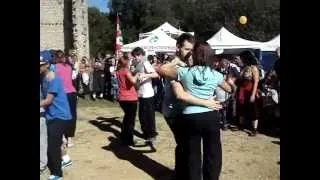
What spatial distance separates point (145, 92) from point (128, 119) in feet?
2.21

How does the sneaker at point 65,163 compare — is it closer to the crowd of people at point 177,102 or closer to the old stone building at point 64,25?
the crowd of people at point 177,102

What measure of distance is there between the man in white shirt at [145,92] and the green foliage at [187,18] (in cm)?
5299

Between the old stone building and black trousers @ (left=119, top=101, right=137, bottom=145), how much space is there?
12.4 meters

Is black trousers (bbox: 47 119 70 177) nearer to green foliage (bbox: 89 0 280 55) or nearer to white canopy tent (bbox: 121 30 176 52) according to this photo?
white canopy tent (bbox: 121 30 176 52)

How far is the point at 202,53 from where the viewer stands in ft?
18.0

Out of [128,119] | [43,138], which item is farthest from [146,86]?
[43,138]

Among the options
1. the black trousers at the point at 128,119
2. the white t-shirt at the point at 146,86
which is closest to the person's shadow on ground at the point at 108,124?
the black trousers at the point at 128,119

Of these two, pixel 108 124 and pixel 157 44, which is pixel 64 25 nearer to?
pixel 157 44

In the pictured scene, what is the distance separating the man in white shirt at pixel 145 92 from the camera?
9125mm

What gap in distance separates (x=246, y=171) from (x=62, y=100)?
2.90m
